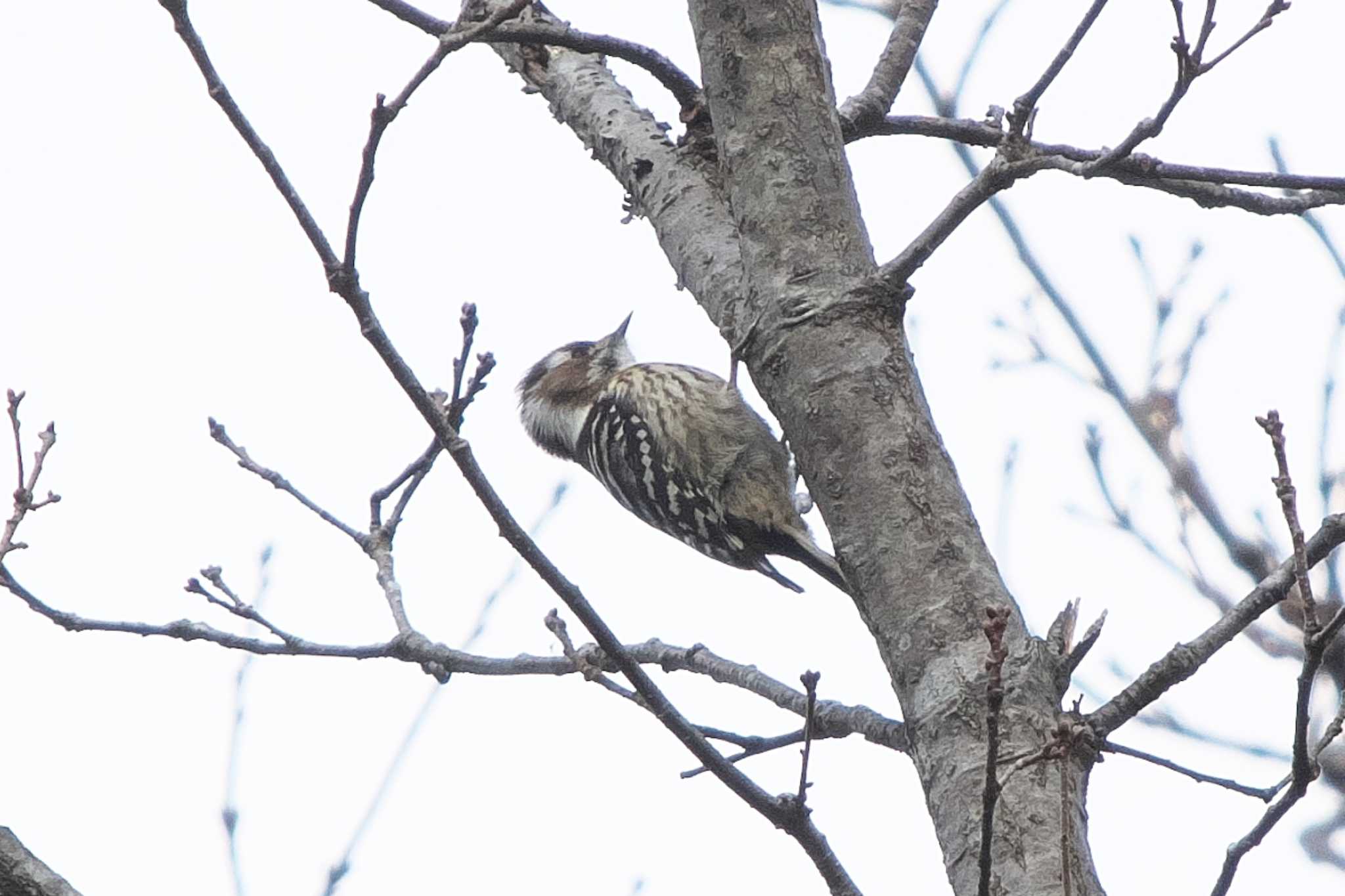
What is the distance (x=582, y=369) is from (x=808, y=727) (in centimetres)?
494

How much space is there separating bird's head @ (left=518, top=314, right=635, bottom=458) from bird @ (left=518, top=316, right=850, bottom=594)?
1.29ft

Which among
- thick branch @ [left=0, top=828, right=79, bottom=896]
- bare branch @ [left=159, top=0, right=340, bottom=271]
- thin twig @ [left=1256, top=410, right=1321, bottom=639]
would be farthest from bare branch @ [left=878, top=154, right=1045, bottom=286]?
thick branch @ [left=0, top=828, right=79, bottom=896]

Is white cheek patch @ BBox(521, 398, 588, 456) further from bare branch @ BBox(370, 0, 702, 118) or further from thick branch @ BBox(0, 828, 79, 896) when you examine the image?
thick branch @ BBox(0, 828, 79, 896)

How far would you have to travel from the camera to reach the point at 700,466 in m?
5.71

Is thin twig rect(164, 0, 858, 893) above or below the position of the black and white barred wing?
below

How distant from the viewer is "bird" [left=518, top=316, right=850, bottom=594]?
5.56 m

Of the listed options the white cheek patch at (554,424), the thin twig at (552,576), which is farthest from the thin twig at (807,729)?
the white cheek patch at (554,424)

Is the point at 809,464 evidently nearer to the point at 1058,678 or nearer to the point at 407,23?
the point at 1058,678

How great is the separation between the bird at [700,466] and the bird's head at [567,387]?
394 millimetres

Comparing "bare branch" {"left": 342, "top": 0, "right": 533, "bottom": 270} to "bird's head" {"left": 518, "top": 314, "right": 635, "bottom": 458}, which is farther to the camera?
"bird's head" {"left": 518, "top": 314, "right": 635, "bottom": 458}

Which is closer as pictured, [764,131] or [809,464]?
[809,464]

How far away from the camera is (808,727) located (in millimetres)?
2180

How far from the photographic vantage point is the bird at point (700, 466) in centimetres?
556

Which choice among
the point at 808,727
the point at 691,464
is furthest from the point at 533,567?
the point at 691,464
